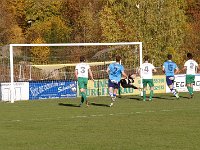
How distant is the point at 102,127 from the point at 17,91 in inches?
594

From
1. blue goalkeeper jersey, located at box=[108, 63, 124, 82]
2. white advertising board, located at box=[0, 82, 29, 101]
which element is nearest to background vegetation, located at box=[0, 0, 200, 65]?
white advertising board, located at box=[0, 82, 29, 101]

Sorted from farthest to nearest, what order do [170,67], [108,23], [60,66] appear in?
[108,23], [60,66], [170,67]

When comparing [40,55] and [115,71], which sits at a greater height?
[40,55]

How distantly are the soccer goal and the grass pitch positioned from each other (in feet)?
22.9

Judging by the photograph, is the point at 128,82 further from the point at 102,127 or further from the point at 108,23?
the point at 108,23

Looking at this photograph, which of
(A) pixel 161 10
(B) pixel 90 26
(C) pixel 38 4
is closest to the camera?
(A) pixel 161 10

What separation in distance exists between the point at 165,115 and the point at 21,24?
64736 millimetres

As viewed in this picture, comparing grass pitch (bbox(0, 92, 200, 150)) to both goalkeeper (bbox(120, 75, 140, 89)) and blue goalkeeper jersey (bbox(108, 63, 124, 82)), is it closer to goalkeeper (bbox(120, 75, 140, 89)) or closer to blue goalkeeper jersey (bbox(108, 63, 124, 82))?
blue goalkeeper jersey (bbox(108, 63, 124, 82))

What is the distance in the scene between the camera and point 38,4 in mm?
84750

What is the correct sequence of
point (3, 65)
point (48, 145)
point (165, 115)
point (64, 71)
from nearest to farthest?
point (48, 145) → point (165, 115) → point (3, 65) → point (64, 71)

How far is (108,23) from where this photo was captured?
64062 mm

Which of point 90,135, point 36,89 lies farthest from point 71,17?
point 90,135

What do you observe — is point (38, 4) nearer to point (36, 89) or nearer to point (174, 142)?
point (36, 89)

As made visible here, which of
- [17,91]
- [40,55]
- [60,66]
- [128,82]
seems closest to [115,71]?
[17,91]
